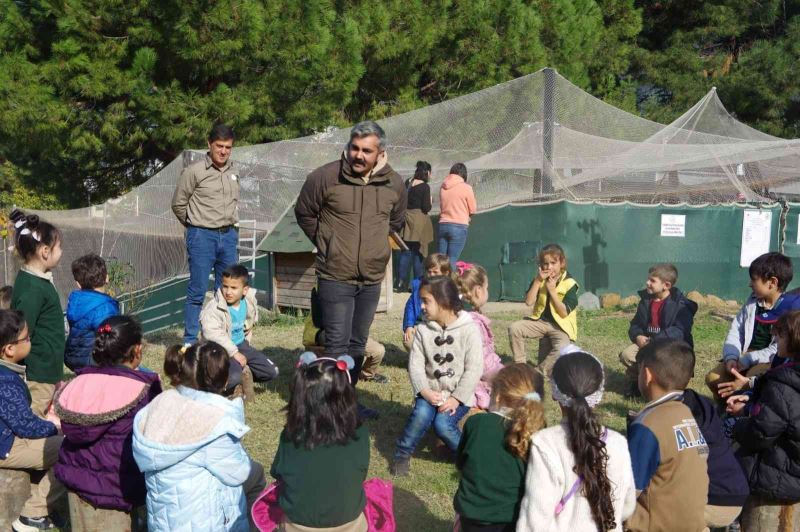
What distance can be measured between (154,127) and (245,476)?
10.4m

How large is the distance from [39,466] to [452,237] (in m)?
7.18

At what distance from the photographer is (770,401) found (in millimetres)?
3354

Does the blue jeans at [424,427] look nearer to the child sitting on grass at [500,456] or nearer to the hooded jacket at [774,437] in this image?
the child sitting on grass at [500,456]

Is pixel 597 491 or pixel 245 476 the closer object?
pixel 597 491

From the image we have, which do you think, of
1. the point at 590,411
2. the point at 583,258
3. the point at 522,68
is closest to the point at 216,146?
the point at 590,411

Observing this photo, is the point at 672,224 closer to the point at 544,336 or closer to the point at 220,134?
the point at 544,336

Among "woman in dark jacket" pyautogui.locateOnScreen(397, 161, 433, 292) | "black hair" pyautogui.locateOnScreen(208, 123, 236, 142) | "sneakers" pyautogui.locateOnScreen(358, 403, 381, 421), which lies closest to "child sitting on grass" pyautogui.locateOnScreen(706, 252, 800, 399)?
"sneakers" pyautogui.locateOnScreen(358, 403, 381, 421)

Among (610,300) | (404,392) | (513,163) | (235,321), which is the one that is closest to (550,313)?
(404,392)

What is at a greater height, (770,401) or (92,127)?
(92,127)

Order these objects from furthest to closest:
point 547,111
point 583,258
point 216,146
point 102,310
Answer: point 583,258, point 547,111, point 216,146, point 102,310

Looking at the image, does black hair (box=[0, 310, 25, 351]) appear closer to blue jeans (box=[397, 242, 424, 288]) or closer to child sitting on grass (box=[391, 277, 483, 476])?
child sitting on grass (box=[391, 277, 483, 476])

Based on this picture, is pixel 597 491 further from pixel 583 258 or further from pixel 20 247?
pixel 583 258

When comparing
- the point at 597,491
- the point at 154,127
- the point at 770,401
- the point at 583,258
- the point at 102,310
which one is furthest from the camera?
the point at 154,127

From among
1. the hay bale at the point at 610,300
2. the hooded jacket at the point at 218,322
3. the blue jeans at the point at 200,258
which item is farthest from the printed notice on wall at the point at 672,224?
the hooded jacket at the point at 218,322
